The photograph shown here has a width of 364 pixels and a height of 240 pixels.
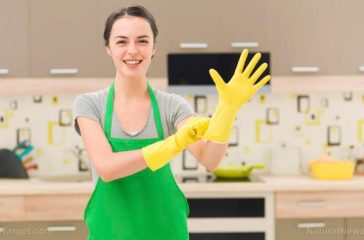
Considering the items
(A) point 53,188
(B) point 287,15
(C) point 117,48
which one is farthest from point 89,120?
(B) point 287,15

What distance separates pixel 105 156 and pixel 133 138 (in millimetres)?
100

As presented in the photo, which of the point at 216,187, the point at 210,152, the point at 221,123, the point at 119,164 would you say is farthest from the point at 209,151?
the point at 216,187

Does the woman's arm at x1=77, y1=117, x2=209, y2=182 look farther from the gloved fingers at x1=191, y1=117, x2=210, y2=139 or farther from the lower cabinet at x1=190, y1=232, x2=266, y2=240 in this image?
the lower cabinet at x1=190, y1=232, x2=266, y2=240

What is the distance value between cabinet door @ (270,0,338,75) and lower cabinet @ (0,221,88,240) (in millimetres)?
1329

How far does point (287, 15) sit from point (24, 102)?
1.61 meters

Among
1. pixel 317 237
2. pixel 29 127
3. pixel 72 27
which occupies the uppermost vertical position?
pixel 72 27

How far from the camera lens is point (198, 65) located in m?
3.44

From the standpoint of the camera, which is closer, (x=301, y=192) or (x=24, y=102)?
(x=301, y=192)

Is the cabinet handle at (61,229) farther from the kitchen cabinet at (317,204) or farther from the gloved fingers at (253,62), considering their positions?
the gloved fingers at (253,62)

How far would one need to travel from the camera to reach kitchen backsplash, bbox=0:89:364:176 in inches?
151

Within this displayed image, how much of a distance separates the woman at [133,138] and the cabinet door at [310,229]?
5.55 ft

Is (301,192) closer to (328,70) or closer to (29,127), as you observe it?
(328,70)

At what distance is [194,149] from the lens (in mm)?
1677

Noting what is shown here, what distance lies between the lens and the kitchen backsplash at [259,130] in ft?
12.6
